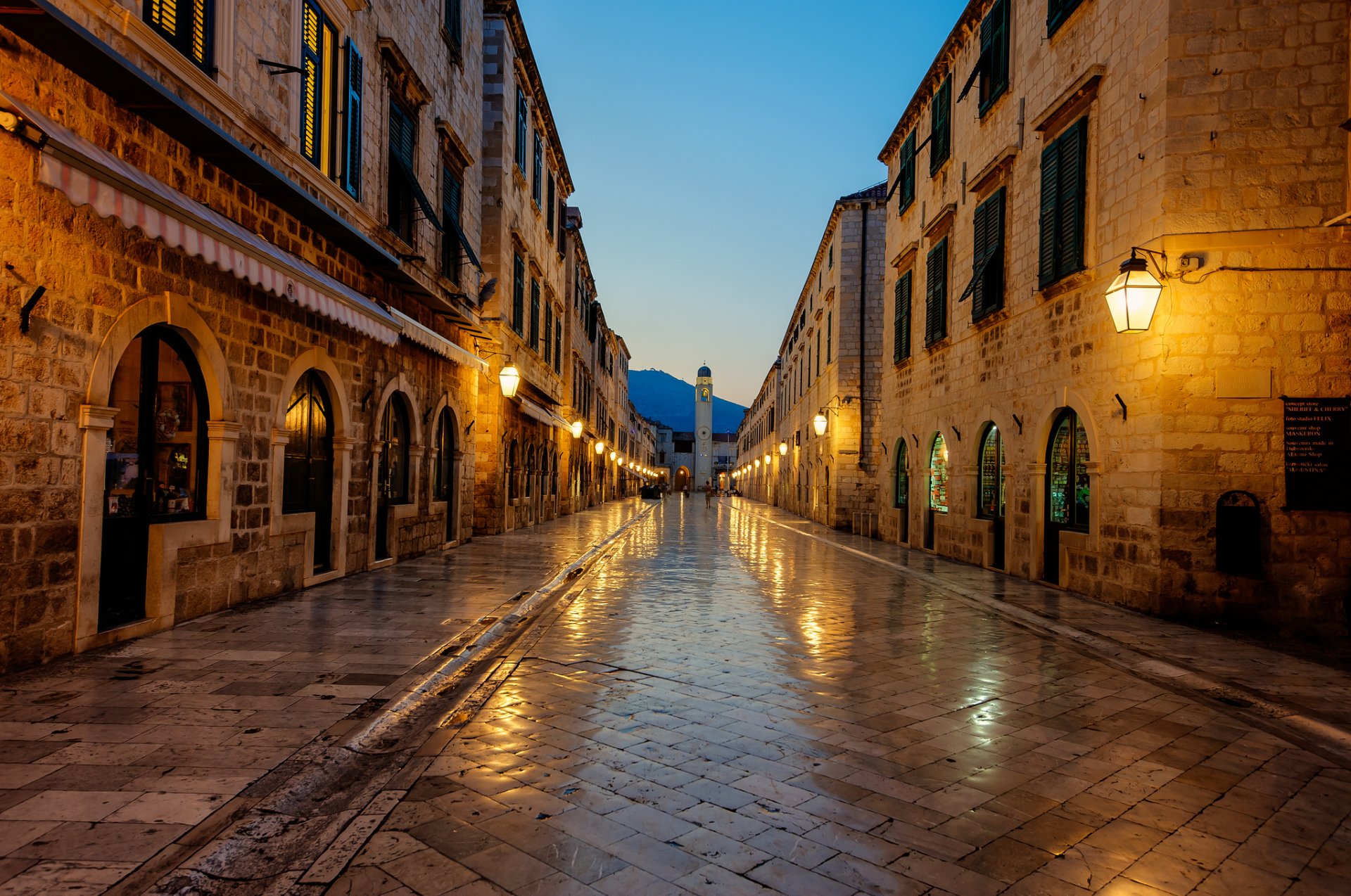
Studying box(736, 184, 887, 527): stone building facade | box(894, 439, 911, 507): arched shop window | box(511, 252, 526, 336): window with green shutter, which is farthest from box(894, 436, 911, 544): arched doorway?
box(511, 252, 526, 336): window with green shutter

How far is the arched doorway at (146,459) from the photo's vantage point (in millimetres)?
6594

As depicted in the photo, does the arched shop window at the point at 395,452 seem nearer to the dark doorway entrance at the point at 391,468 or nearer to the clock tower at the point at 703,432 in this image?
the dark doorway entrance at the point at 391,468

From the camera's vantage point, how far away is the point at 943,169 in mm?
17250

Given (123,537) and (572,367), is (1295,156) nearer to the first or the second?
(123,537)

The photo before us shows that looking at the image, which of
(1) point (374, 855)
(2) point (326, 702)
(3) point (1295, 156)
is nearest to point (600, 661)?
(2) point (326, 702)

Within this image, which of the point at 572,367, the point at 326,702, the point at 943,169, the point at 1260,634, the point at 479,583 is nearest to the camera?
the point at 326,702

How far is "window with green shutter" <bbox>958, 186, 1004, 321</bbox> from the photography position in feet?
45.4

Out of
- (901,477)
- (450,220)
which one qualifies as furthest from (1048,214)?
(450,220)

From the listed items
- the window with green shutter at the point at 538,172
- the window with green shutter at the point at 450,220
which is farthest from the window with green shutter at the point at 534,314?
the window with green shutter at the point at 450,220

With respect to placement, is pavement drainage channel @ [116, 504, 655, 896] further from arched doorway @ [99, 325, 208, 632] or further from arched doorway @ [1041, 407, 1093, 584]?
arched doorway @ [1041, 407, 1093, 584]

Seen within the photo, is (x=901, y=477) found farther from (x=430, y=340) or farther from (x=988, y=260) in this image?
(x=430, y=340)

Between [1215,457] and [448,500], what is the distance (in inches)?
504

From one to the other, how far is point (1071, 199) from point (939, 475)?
7422mm

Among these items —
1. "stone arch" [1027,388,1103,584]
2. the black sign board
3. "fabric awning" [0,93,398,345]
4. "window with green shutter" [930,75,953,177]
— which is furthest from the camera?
"window with green shutter" [930,75,953,177]
